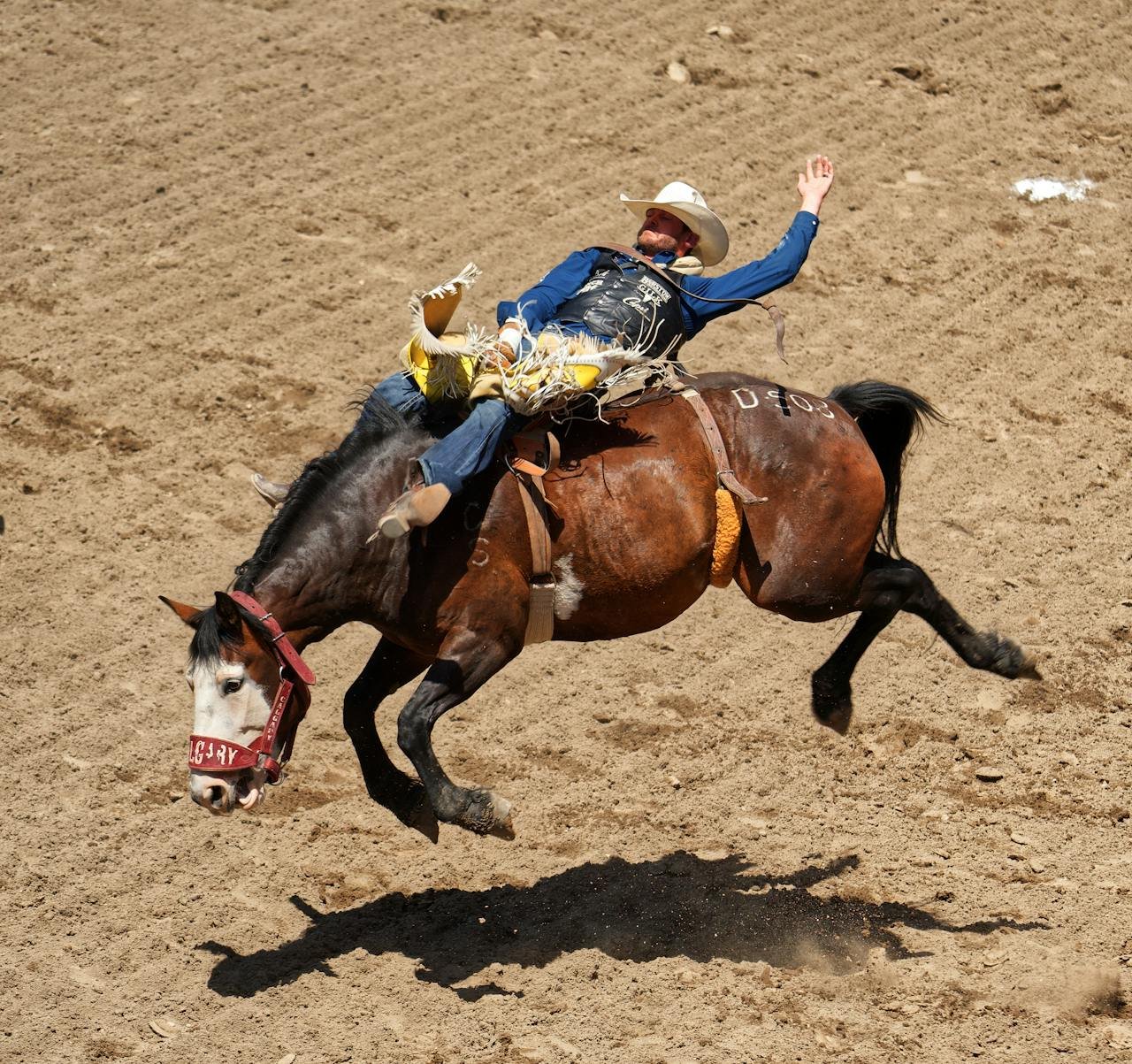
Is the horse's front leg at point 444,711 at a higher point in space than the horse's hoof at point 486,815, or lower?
higher

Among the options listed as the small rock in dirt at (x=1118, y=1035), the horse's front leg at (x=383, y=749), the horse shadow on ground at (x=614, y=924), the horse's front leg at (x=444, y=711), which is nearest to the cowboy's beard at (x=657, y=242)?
the horse's front leg at (x=444, y=711)

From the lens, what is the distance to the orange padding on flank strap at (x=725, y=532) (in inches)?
207

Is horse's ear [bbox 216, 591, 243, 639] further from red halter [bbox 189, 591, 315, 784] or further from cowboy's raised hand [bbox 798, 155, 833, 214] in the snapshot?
cowboy's raised hand [bbox 798, 155, 833, 214]

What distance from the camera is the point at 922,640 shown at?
691cm

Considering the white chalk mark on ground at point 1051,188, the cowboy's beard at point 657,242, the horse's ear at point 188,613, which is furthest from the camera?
the white chalk mark on ground at point 1051,188

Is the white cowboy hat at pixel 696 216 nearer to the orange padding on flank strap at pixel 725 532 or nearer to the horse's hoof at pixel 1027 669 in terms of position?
the orange padding on flank strap at pixel 725 532

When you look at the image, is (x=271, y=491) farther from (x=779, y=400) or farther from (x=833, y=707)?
(x=833, y=707)

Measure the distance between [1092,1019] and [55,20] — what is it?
9410mm

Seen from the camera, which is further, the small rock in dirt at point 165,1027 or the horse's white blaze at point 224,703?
the small rock in dirt at point 165,1027

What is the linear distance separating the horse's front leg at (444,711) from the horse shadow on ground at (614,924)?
0.64 m

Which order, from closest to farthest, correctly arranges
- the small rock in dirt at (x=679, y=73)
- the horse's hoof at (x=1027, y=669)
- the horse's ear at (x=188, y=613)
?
the horse's ear at (x=188, y=613) → the horse's hoof at (x=1027, y=669) → the small rock in dirt at (x=679, y=73)

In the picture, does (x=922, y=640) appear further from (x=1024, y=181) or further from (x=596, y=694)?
(x=1024, y=181)

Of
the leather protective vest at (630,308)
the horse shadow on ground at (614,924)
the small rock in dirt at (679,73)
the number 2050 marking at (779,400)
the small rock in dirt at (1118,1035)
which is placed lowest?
the horse shadow on ground at (614,924)

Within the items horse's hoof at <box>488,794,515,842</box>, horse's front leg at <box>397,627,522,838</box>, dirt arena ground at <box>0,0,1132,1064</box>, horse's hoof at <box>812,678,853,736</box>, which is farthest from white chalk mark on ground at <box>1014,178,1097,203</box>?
horse's hoof at <box>488,794,515,842</box>
